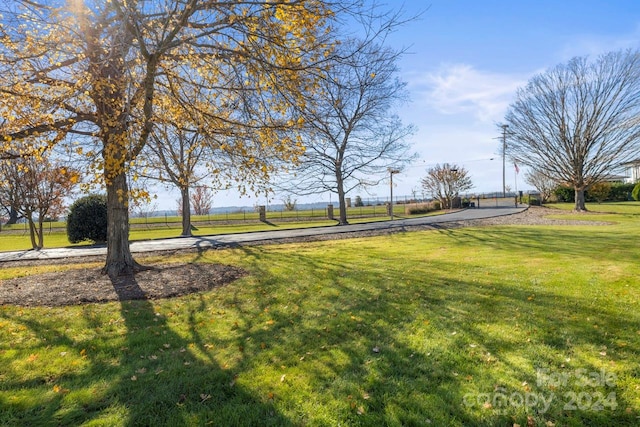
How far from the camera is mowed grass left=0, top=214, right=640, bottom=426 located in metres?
2.96

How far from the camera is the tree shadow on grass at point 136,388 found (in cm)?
290

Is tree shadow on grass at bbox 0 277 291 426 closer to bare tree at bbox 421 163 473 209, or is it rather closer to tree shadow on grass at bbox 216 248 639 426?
tree shadow on grass at bbox 216 248 639 426

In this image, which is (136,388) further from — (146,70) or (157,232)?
(157,232)

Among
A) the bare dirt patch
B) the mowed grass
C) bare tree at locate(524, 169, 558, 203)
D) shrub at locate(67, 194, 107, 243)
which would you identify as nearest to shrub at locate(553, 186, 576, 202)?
bare tree at locate(524, 169, 558, 203)

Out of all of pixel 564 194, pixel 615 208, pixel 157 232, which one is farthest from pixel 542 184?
pixel 157 232

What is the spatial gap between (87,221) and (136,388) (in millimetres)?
18021

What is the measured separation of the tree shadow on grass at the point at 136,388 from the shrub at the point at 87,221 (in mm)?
15486

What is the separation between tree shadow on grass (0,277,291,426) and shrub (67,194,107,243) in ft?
50.8

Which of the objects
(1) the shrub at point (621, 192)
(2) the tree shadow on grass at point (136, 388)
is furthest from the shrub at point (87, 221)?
(1) the shrub at point (621, 192)

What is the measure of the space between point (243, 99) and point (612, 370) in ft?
22.1

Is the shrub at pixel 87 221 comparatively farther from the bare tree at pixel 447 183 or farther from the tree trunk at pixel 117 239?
the bare tree at pixel 447 183

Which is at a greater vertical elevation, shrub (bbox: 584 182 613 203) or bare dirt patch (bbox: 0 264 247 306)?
shrub (bbox: 584 182 613 203)

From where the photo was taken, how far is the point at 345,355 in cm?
400

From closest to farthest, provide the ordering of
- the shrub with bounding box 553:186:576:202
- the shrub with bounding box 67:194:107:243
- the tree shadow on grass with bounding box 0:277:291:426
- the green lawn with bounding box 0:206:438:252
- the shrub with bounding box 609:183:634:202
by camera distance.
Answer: the tree shadow on grass with bounding box 0:277:291:426 → the shrub with bounding box 67:194:107:243 → the green lawn with bounding box 0:206:438:252 → the shrub with bounding box 553:186:576:202 → the shrub with bounding box 609:183:634:202
